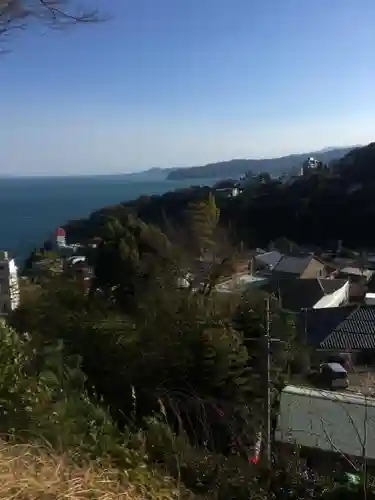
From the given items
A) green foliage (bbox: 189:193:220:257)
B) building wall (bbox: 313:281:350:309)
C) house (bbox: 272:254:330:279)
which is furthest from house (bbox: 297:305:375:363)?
house (bbox: 272:254:330:279)

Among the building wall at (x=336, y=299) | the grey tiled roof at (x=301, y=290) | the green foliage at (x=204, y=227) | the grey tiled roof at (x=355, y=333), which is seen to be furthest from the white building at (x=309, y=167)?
the green foliage at (x=204, y=227)

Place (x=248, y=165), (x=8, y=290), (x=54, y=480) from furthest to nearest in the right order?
1. (x=248, y=165)
2. (x=8, y=290)
3. (x=54, y=480)

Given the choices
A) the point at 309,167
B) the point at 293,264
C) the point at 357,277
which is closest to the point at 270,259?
the point at 293,264

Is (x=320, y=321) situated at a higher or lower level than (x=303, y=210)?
lower

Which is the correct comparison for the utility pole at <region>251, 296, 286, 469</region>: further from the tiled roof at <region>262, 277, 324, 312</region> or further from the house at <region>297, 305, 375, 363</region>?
the tiled roof at <region>262, 277, 324, 312</region>

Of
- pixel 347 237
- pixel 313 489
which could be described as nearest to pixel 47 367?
pixel 313 489

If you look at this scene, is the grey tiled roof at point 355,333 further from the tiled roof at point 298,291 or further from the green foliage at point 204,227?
the green foliage at point 204,227

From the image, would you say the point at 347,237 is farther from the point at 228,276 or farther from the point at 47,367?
the point at 47,367

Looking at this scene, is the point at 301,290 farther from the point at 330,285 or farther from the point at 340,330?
the point at 340,330
